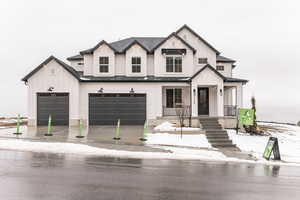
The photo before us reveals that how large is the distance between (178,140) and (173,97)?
876 centimetres

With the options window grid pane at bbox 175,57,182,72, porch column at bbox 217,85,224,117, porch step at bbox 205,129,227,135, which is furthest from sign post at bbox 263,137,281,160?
window grid pane at bbox 175,57,182,72

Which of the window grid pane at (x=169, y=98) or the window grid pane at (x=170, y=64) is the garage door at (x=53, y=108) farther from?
the window grid pane at (x=170, y=64)

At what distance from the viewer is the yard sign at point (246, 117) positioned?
758 inches

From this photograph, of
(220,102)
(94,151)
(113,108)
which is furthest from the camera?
(113,108)

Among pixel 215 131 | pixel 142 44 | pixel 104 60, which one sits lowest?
pixel 215 131

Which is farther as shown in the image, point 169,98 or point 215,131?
point 169,98

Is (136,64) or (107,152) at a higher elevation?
(136,64)

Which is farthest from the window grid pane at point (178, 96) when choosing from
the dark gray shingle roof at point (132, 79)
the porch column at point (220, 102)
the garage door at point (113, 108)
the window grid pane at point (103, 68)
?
the window grid pane at point (103, 68)

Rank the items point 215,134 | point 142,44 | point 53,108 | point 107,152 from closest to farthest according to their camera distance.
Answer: point 107,152 < point 215,134 < point 53,108 < point 142,44

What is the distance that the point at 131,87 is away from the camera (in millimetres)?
22969

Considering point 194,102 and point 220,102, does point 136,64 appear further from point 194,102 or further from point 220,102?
point 220,102

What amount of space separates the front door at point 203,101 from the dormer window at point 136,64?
6.52 meters

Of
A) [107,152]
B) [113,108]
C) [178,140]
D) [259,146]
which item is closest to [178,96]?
[113,108]

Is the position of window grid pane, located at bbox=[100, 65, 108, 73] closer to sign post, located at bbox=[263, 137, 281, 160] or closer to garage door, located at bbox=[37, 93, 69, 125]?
garage door, located at bbox=[37, 93, 69, 125]
